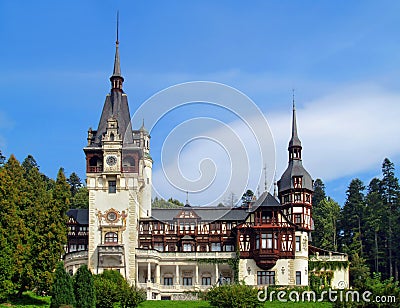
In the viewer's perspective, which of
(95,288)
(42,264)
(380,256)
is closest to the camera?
(95,288)

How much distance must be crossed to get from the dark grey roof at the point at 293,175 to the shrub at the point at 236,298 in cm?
2344

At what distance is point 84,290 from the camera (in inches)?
1940

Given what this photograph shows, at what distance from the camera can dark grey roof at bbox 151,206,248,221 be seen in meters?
76.7

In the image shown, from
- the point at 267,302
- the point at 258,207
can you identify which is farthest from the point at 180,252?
the point at 267,302

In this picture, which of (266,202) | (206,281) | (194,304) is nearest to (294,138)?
(266,202)

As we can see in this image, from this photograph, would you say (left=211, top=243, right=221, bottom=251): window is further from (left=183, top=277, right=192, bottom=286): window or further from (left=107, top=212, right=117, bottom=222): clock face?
(left=107, top=212, right=117, bottom=222): clock face

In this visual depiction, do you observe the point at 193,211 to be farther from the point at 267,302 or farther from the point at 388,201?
the point at 388,201

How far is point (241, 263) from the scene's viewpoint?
236ft

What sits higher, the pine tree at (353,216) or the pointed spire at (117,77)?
the pointed spire at (117,77)

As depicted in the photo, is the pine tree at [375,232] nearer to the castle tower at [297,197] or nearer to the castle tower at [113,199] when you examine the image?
the castle tower at [297,197]

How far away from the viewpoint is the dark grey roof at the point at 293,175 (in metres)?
76.2

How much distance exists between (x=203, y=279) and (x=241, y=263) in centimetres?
434

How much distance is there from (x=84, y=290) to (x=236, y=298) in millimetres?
10698

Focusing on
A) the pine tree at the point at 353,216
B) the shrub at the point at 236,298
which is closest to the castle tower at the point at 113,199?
the shrub at the point at 236,298
